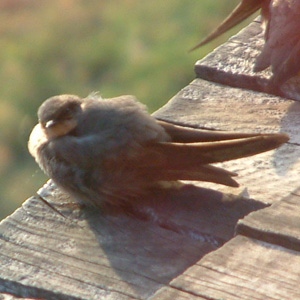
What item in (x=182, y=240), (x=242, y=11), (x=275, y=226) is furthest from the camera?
(x=242, y=11)

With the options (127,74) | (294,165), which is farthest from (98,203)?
(127,74)

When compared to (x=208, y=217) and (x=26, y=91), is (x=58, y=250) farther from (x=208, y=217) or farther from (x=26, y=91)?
(x=26, y=91)

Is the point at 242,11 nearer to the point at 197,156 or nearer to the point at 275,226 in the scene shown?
the point at 197,156

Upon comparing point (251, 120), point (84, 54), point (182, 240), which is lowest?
point (84, 54)

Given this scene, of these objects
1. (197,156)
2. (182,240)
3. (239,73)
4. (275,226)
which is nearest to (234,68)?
(239,73)

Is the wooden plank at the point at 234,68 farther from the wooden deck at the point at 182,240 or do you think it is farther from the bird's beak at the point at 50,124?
the bird's beak at the point at 50,124

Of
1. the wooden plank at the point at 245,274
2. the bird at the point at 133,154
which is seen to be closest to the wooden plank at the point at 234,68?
the bird at the point at 133,154

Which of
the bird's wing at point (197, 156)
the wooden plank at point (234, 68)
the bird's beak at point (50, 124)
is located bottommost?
the bird's wing at point (197, 156)
